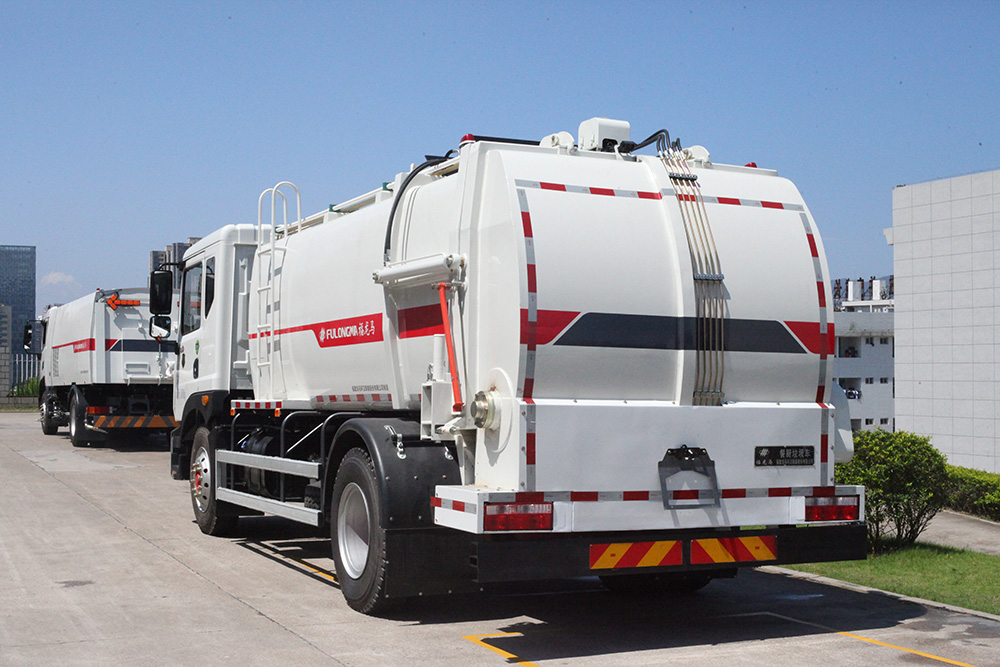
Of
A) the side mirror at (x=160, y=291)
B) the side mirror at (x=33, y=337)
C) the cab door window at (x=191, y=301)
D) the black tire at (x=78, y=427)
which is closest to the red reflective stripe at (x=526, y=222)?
the cab door window at (x=191, y=301)

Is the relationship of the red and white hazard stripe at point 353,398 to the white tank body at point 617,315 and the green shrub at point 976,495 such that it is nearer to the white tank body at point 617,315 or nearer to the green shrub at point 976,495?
the white tank body at point 617,315

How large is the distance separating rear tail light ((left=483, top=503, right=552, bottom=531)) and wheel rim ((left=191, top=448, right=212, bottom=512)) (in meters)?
6.08

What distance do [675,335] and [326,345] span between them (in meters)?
3.48

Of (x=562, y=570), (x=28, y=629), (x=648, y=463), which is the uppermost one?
(x=648, y=463)

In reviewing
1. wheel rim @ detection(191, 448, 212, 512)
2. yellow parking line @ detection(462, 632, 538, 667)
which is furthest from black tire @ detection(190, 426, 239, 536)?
yellow parking line @ detection(462, 632, 538, 667)

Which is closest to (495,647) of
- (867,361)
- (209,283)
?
(209,283)

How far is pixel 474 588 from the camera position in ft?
24.5

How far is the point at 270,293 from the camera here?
35.8 feet

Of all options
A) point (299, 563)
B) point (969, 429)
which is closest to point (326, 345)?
point (299, 563)

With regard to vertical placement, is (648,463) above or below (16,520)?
above

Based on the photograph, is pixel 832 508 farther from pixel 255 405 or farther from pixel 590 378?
pixel 255 405

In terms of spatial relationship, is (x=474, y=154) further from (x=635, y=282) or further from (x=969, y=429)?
(x=969, y=429)

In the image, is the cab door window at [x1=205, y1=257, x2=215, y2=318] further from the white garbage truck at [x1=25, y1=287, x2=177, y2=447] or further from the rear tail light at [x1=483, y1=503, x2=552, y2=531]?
the white garbage truck at [x1=25, y1=287, x2=177, y2=447]

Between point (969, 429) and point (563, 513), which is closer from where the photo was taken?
point (563, 513)
